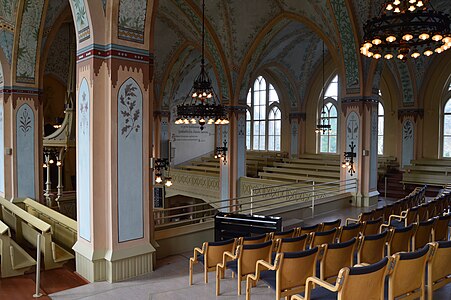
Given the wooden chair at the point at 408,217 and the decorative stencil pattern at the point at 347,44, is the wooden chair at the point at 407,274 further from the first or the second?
the decorative stencil pattern at the point at 347,44

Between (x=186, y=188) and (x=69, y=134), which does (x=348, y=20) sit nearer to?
(x=69, y=134)

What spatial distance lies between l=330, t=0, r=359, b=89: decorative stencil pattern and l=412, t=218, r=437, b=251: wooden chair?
7950 mm

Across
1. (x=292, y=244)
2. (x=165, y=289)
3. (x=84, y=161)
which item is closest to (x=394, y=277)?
(x=292, y=244)

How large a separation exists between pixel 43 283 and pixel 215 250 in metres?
2.82

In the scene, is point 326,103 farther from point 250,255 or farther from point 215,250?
point 250,255

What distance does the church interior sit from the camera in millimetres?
5051

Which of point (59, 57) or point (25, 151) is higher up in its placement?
point (59, 57)

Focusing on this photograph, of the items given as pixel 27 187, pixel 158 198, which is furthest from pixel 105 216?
pixel 27 187

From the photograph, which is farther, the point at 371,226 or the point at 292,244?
the point at 371,226

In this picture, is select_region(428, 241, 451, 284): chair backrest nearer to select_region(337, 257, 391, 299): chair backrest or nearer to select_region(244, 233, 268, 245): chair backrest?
select_region(337, 257, 391, 299): chair backrest

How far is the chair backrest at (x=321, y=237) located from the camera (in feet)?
17.5

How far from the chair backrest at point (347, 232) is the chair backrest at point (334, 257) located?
1.13m

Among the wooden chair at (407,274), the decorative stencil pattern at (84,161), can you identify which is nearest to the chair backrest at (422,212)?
the wooden chair at (407,274)

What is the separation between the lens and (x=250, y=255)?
4.74m
